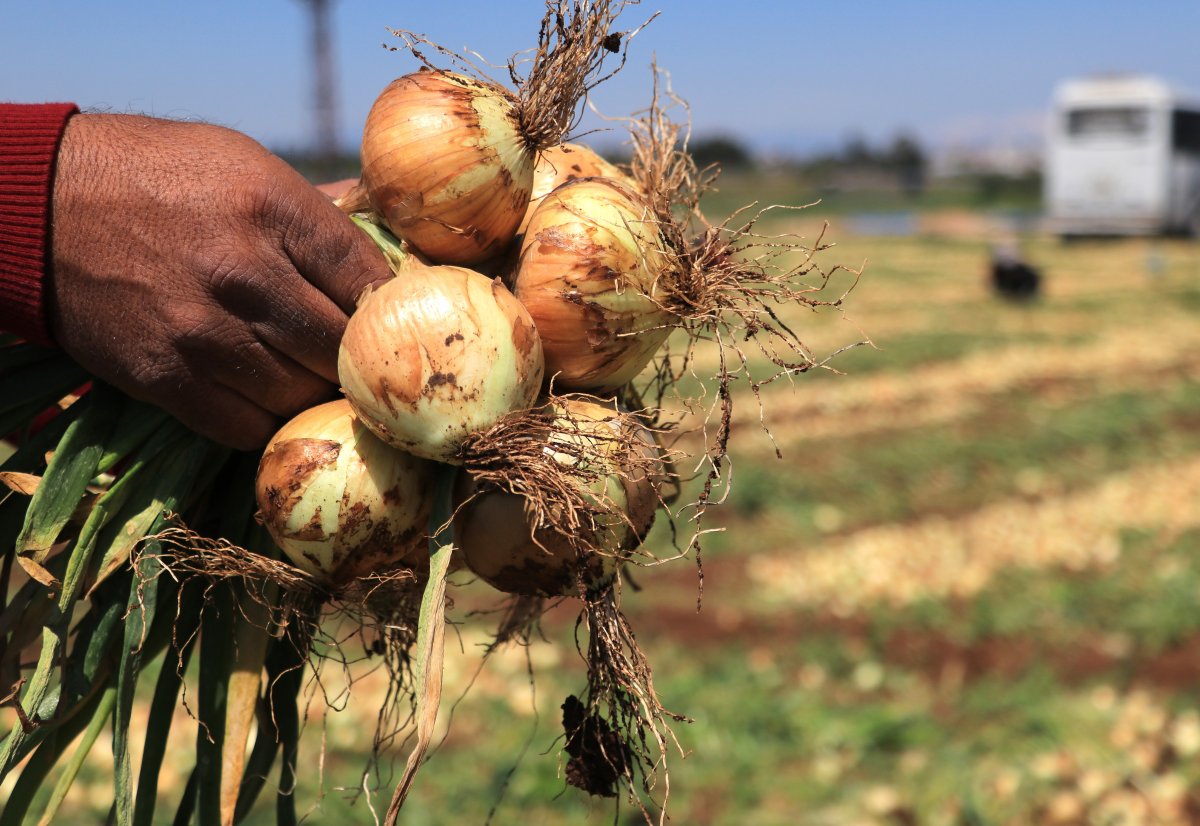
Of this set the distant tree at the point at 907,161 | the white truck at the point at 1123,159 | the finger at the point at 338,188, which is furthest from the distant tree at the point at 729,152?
the finger at the point at 338,188

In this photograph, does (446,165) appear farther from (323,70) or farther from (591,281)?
(323,70)

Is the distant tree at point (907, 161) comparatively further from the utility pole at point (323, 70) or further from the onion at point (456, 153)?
the onion at point (456, 153)

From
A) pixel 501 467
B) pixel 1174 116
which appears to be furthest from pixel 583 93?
pixel 1174 116

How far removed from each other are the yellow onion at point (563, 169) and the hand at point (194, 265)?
232mm

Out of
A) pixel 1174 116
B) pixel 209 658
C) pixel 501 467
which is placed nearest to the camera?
pixel 501 467

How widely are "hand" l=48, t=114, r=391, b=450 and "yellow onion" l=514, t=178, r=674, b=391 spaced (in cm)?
20

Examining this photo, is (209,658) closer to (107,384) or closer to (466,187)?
(107,384)

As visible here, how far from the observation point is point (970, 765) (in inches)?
153

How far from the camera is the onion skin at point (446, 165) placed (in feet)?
4.09

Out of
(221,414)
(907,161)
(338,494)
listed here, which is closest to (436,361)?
(338,494)

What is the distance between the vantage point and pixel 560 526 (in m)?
1.22

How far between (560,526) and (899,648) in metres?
4.11

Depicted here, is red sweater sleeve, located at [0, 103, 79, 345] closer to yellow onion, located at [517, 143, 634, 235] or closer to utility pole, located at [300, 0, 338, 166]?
yellow onion, located at [517, 143, 634, 235]

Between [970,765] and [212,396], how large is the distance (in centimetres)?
335
